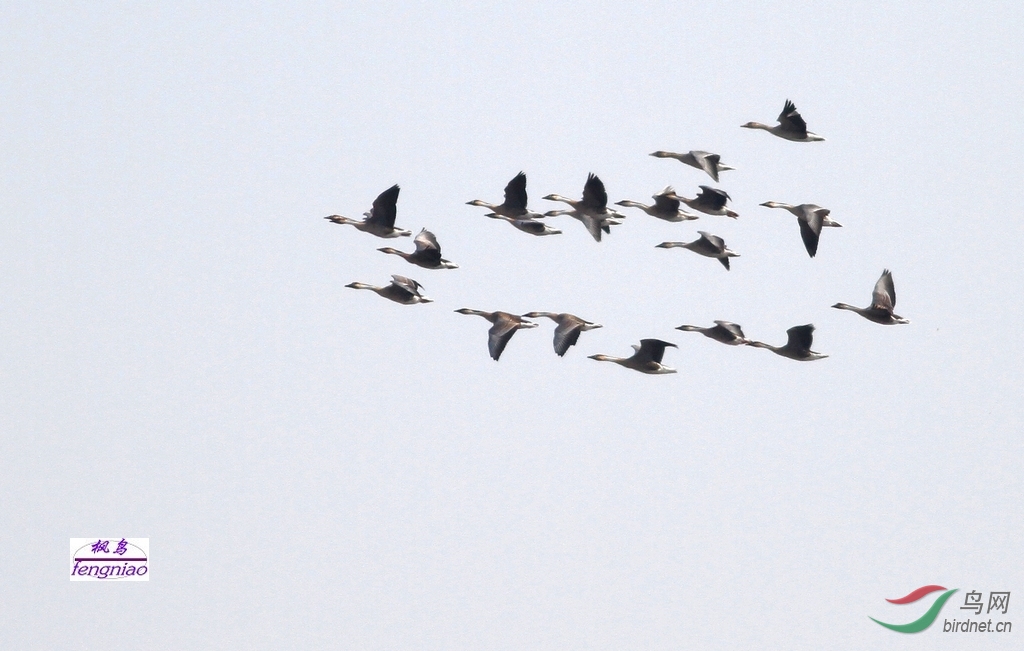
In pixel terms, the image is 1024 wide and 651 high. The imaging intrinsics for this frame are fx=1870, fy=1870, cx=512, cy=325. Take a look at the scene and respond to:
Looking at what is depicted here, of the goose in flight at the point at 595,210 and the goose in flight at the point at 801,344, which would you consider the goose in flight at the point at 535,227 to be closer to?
the goose in flight at the point at 595,210

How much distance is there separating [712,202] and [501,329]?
5313mm

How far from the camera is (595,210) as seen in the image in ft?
116

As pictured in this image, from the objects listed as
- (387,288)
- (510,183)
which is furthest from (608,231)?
(387,288)

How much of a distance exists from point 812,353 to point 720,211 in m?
3.56

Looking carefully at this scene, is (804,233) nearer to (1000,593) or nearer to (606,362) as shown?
(606,362)

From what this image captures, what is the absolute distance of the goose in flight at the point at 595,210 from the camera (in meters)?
35.0

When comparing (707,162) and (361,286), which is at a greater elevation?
(707,162)

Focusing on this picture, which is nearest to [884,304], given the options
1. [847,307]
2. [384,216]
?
[847,307]

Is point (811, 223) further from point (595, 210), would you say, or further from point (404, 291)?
point (404, 291)

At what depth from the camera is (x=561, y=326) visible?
112 ft

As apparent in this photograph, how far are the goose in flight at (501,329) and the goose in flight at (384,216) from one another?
253 centimetres

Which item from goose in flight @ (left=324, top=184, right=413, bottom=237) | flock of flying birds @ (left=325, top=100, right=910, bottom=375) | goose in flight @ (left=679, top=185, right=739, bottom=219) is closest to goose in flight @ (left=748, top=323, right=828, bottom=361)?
flock of flying birds @ (left=325, top=100, right=910, bottom=375)

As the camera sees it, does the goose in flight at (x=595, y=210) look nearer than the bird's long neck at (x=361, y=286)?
Yes

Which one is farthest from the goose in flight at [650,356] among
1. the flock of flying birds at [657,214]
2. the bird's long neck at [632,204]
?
the bird's long neck at [632,204]
